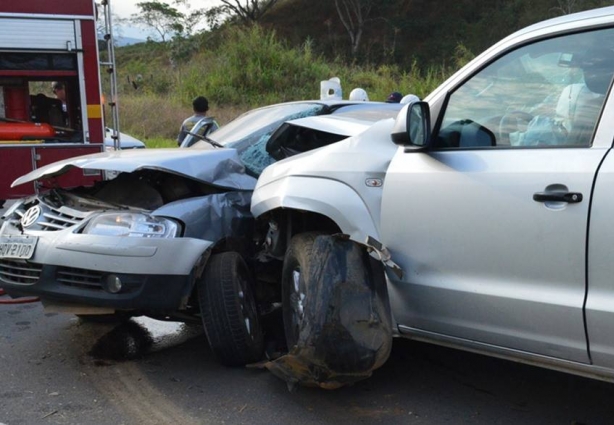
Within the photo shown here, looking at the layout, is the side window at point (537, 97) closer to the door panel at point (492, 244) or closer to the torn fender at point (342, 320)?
the door panel at point (492, 244)

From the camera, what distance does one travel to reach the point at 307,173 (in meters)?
3.90

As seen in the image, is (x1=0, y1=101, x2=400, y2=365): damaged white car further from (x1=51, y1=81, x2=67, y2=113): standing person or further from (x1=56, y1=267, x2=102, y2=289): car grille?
(x1=51, y1=81, x2=67, y2=113): standing person

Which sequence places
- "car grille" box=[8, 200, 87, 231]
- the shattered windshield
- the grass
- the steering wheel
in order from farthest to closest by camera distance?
the grass
the shattered windshield
"car grille" box=[8, 200, 87, 231]
the steering wheel

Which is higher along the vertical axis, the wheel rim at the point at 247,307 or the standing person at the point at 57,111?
the standing person at the point at 57,111

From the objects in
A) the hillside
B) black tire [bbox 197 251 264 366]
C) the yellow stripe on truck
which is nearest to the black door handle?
black tire [bbox 197 251 264 366]

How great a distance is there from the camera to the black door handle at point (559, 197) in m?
2.84

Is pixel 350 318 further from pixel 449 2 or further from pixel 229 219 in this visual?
pixel 449 2

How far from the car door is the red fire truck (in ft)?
16.1

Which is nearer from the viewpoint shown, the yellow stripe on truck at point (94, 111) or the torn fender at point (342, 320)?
the torn fender at point (342, 320)

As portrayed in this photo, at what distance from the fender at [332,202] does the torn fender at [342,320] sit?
0.51 feet

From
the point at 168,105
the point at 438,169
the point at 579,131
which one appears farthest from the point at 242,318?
the point at 168,105

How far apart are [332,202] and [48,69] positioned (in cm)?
551

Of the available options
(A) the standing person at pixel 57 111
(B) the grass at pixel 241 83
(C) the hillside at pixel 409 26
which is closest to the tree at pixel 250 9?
(C) the hillside at pixel 409 26

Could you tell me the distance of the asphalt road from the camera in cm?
363
